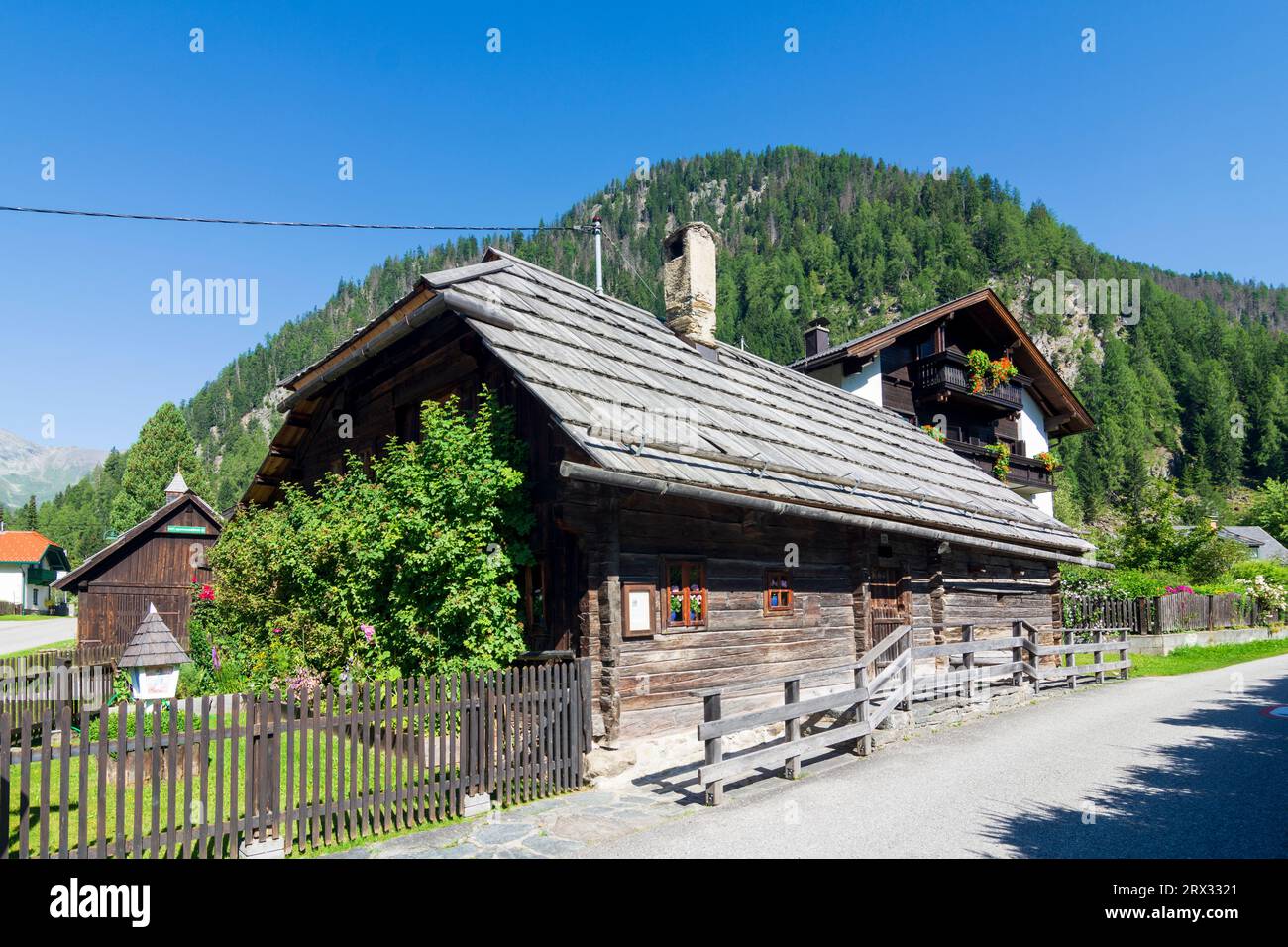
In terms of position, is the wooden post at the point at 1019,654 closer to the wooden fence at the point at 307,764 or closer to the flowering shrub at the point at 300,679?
the wooden fence at the point at 307,764

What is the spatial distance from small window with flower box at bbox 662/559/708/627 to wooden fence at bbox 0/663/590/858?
1.72 metres

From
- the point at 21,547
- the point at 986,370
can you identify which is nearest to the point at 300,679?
the point at 986,370

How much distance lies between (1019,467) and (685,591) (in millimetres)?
28303

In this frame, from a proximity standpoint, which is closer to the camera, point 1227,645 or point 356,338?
point 356,338

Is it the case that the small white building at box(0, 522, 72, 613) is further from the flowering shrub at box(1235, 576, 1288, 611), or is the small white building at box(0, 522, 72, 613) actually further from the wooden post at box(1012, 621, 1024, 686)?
the flowering shrub at box(1235, 576, 1288, 611)

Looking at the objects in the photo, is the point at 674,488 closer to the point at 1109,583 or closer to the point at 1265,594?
the point at 1109,583

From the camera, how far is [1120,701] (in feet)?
48.5

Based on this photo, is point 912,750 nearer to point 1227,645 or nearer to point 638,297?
point 1227,645

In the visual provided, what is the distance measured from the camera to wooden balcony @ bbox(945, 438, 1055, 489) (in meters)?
30.5

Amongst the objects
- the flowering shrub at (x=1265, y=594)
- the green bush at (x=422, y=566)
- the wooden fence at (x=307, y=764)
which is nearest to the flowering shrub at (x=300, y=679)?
the green bush at (x=422, y=566)

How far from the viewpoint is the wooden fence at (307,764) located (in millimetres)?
5984
